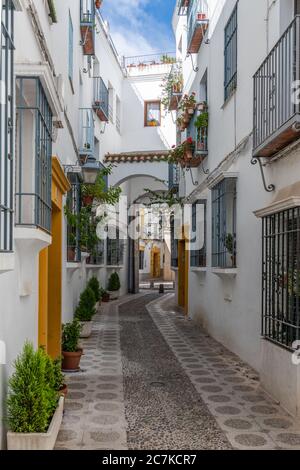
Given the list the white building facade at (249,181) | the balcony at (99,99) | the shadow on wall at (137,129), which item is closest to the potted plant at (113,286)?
the shadow on wall at (137,129)

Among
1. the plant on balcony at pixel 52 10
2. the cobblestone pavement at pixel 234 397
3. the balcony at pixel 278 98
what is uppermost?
the plant on balcony at pixel 52 10

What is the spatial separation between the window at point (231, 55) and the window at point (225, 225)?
1725mm

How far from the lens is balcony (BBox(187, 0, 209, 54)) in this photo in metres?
11.2

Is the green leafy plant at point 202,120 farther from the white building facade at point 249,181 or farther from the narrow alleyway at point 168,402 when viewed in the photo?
the narrow alleyway at point 168,402

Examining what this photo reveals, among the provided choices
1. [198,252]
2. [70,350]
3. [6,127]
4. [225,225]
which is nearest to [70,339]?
[70,350]

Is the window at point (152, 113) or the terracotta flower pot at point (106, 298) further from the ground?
the window at point (152, 113)

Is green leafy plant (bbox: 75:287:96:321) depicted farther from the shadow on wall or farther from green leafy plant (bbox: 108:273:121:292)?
the shadow on wall

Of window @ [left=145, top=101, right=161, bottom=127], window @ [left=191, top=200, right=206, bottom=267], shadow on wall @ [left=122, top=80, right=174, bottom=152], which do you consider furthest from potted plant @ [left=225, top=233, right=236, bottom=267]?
window @ [left=145, top=101, right=161, bottom=127]

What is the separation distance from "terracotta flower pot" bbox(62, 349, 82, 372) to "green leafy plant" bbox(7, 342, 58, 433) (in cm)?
328

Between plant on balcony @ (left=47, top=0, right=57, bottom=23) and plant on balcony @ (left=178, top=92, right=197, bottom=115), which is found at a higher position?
plant on balcony @ (left=178, top=92, right=197, bottom=115)

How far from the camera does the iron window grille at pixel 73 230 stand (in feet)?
30.6

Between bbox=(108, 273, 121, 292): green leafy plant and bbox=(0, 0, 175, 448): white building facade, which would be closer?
bbox=(0, 0, 175, 448): white building facade

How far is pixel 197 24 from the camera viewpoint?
11234mm

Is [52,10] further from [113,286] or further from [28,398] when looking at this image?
[113,286]
